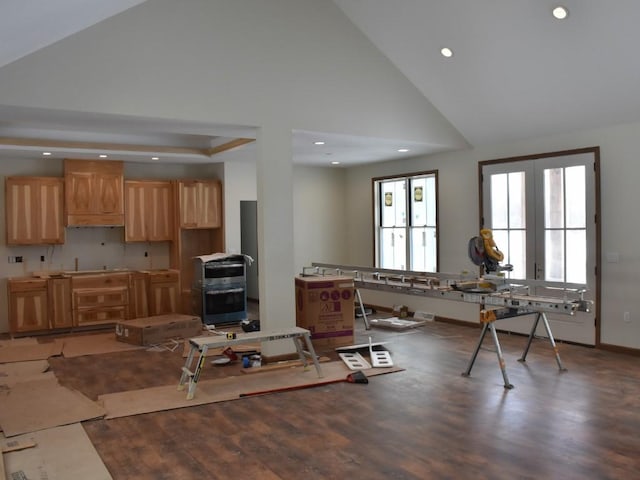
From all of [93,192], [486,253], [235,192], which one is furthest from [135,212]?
[486,253]

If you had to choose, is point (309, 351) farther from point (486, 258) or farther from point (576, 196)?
point (576, 196)

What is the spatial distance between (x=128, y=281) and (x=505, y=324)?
5.46 m

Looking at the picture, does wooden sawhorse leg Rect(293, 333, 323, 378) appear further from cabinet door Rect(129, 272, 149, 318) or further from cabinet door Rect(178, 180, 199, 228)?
cabinet door Rect(178, 180, 199, 228)

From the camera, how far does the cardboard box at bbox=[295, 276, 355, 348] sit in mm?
6777

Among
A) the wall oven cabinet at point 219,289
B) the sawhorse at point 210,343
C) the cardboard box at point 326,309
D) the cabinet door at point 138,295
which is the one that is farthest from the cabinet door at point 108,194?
the sawhorse at point 210,343

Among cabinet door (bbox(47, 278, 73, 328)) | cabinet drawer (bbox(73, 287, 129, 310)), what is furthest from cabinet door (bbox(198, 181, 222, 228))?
cabinet door (bbox(47, 278, 73, 328))

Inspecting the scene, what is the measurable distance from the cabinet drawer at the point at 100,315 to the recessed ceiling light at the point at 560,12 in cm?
677

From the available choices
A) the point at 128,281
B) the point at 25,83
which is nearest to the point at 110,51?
the point at 25,83

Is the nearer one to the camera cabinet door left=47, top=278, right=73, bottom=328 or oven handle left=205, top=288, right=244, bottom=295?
cabinet door left=47, top=278, right=73, bottom=328

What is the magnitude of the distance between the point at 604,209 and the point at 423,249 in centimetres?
313

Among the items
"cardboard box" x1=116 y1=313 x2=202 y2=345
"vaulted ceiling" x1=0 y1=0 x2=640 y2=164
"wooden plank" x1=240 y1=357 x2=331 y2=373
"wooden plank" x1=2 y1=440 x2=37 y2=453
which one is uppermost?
"vaulted ceiling" x1=0 y1=0 x2=640 y2=164

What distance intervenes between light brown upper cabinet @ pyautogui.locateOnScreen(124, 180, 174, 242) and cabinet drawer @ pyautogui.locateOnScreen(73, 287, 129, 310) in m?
0.88

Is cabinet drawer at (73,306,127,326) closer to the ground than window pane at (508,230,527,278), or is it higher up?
closer to the ground

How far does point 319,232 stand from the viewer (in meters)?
10.3
